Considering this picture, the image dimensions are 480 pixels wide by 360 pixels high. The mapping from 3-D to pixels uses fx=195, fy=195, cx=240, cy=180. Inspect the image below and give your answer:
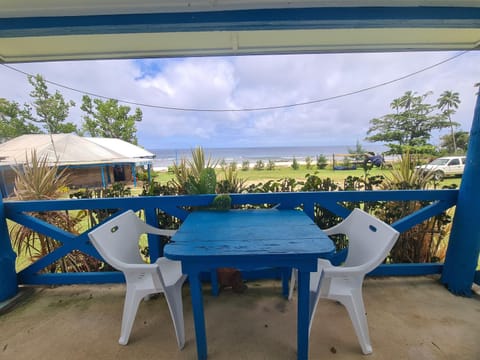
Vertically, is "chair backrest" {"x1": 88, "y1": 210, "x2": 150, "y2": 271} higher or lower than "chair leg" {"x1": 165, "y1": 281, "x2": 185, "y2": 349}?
higher

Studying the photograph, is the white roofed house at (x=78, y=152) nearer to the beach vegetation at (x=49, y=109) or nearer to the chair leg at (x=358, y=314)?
the beach vegetation at (x=49, y=109)

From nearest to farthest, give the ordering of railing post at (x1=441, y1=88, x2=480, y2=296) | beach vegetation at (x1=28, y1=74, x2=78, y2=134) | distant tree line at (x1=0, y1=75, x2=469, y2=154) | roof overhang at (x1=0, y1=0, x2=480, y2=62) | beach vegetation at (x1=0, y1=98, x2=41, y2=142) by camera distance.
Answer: roof overhang at (x1=0, y1=0, x2=480, y2=62) < railing post at (x1=441, y1=88, x2=480, y2=296) < beach vegetation at (x1=0, y1=98, x2=41, y2=142) < beach vegetation at (x1=28, y1=74, x2=78, y2=134) < distant tree line at (x1=0, y1=75, x2=469, y2=154)

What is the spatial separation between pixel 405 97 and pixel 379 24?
26.3 meters

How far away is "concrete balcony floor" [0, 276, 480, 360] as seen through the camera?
50.0 inches

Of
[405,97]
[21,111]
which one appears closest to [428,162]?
[21,111]

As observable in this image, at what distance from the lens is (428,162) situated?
2189 mm

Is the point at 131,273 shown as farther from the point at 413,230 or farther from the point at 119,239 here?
the point at 413,230

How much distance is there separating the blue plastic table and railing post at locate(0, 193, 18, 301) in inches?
69.8

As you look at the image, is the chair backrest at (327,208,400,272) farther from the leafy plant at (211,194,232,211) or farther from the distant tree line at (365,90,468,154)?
the distant tree line at (365,90,468,154)

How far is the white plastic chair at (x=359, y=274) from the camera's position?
1.10 meters

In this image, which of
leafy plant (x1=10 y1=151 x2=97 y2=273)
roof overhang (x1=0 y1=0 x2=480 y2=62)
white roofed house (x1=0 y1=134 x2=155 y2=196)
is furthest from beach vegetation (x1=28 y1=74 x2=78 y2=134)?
roof overhang (x1=0 y1=0 x2=480 y2=62)

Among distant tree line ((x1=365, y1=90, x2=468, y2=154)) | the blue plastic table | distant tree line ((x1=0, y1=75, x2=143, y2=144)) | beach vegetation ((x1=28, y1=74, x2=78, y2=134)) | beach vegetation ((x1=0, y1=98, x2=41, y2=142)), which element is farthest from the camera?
distant tree line ((x1=365, y1=90, x2=468, y2=154))

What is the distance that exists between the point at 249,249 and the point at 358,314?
33.3 inches

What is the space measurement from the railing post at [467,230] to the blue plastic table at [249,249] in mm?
1459
